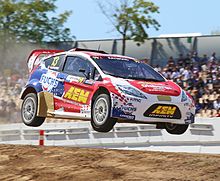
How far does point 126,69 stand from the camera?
36.0 feet

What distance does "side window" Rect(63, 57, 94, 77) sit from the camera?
1102cm

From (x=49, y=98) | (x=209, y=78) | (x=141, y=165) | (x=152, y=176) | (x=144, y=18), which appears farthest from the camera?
(x=144, y=18)

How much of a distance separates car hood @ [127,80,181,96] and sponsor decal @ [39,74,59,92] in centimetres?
170

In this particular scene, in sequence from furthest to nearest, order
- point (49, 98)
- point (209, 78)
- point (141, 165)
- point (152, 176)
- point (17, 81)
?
point (209, 78) → point (17, 81) → point (49, 98) → point (141, 165) → point (152, 176)

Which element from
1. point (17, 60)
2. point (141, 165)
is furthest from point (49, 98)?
point (17, 60)

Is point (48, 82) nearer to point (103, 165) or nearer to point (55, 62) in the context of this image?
point (55, 62)

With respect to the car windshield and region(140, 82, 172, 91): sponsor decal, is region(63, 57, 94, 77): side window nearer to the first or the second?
the car windshield

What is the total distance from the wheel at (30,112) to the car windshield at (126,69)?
64.0 inches

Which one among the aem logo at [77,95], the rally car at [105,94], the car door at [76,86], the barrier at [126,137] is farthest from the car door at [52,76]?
the barrier at [126,137]

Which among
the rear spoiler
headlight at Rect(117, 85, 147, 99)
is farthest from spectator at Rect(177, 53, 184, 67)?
headlight at Rect(117, 85, 147, 99)

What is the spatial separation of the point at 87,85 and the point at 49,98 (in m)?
1.20

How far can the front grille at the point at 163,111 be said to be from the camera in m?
10.4

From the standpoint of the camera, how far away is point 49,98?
11.7 meters

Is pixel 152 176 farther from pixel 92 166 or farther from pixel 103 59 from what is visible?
pixel 103 59
